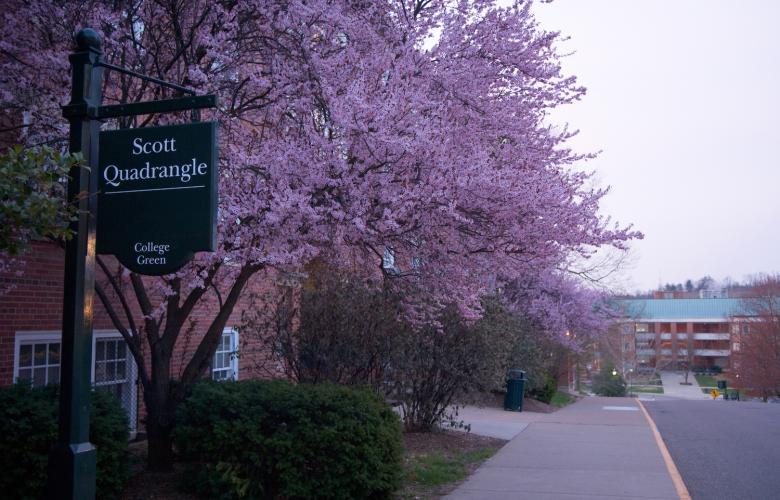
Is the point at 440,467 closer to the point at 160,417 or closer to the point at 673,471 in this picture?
the point at 673,471

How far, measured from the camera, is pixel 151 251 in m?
5.03

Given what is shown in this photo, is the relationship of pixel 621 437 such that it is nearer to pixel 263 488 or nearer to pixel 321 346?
pixel 321 346

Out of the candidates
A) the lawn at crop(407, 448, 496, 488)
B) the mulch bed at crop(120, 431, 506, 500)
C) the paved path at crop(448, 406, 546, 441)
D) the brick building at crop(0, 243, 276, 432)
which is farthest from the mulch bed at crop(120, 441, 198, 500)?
the paved path at crop(448, 406, 546, 441)

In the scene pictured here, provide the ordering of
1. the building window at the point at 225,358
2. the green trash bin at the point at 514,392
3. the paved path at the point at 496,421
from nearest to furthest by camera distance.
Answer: the building window at the point at 225,358
the paved path at the point at 496,421
the green trash bin at the point at 514,392

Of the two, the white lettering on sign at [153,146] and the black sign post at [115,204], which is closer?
the black sign post at [115,204]

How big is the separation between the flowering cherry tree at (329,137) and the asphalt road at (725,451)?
3468 millimetres

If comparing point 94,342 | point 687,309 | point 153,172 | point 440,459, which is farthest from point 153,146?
point 687,309

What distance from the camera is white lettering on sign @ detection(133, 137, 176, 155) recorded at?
195 inches

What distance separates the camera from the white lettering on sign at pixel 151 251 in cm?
500

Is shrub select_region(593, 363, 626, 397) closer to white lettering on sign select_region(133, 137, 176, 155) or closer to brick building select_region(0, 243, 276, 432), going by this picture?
brick building select_region(0, 243, 276, 432)

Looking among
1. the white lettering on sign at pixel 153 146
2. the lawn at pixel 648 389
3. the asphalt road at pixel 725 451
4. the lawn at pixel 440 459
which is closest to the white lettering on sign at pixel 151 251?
the white lettering on sign at pixel 153 146

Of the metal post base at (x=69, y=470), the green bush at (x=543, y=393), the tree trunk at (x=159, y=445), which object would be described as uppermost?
the metal post base at (x=69, y=470)

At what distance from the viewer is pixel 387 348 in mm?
10617

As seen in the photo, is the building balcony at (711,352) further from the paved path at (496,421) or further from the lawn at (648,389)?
the paved path at (496,421)
